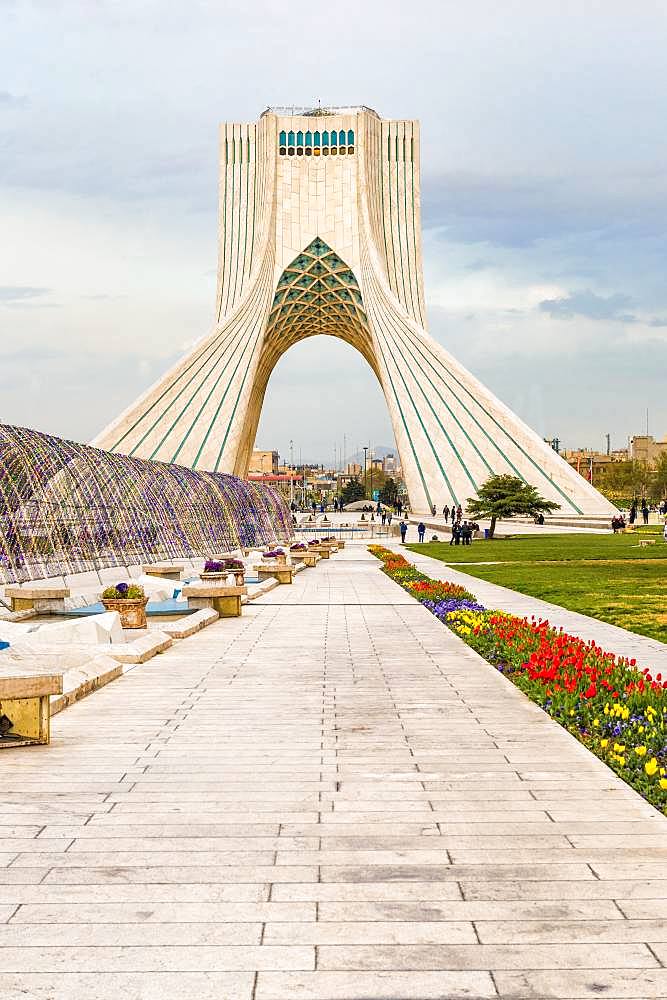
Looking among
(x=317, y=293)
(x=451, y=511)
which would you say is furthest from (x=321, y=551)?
(x=317, y=293)

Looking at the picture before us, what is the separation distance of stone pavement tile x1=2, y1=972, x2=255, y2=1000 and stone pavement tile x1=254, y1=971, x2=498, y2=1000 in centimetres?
8

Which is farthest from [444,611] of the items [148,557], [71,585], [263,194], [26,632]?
[263,194]

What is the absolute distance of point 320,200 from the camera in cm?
6731

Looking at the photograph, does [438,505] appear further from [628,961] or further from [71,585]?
[628,961]

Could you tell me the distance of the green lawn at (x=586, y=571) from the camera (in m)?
14.4

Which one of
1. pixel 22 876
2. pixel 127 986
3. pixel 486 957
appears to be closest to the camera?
pixel 127 986

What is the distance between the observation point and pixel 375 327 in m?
63.5

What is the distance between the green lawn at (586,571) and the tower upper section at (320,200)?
104ft

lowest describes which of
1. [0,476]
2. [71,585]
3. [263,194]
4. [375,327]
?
[71,585]

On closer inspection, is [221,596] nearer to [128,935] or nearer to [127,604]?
[127,604]

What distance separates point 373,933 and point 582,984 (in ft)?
2.25

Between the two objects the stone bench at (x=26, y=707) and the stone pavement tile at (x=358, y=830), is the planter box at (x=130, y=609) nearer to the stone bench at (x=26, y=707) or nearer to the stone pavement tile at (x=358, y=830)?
the stone bench at (x=26, y=707)

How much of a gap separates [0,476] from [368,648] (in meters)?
13.0

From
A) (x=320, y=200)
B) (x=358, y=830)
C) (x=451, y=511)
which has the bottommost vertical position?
(x=358, y=830)
